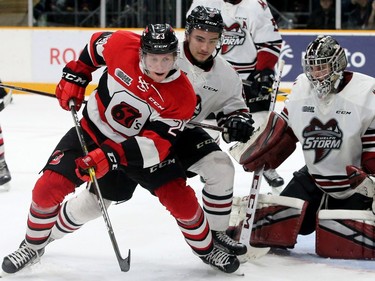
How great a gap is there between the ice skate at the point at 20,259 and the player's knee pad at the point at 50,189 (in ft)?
0.61

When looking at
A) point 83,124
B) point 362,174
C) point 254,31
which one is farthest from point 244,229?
point 254,31

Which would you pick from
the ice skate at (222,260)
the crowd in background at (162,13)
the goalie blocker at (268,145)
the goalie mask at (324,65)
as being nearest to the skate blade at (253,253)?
the ice skate at (222,260)

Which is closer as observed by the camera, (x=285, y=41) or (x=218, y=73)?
(x=218, y=73)

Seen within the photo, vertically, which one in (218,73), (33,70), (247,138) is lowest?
(33,70)

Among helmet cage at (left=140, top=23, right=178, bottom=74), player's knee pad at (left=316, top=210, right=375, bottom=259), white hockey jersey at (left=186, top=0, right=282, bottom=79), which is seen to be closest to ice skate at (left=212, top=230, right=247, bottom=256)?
player's knee pad at (left=316, top=210, right=375, bottom=259)

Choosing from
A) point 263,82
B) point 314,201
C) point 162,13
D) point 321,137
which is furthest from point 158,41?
point 162,13

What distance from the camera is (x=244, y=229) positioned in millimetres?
3326

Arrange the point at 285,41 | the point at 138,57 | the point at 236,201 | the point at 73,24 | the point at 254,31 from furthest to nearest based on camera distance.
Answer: the point at 73,24 < the point at 285,41 < the point at 254,31 < the point at 236,201 < the point at 138,57

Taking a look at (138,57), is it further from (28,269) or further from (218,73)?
(28,269)

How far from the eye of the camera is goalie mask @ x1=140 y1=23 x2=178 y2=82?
2.88 metres

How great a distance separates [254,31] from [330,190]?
1447mm

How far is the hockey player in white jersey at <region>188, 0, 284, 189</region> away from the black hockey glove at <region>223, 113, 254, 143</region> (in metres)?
1.31

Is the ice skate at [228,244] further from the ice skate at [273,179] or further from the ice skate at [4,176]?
the ice skate at [4,176]

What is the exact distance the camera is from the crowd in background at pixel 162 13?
26.0ft
